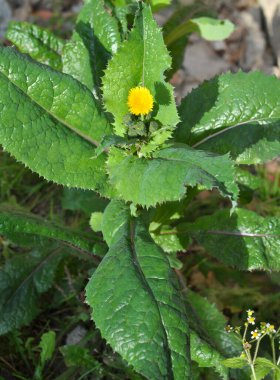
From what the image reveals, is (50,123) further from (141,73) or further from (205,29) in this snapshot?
(205,29)

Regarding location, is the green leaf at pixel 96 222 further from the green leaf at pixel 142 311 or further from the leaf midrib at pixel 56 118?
the green leaf at pixel 142 311

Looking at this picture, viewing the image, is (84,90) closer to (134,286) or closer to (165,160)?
(165,160)

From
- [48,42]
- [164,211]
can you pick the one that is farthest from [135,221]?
[48,42]

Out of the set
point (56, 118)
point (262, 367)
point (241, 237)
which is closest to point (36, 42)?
point (56, 118)

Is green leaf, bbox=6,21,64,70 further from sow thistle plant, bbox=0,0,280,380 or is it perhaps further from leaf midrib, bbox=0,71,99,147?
leaf midrib, bbox=0,71,99,147

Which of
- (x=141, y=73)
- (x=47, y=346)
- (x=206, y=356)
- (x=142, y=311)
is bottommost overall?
(x=47, y=346)

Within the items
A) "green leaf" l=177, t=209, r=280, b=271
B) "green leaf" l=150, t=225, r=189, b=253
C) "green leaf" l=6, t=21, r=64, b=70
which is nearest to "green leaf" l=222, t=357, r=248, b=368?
"green leaf" l=177, t=209, r=280, b=271

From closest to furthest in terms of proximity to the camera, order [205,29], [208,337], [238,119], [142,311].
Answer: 1. [142,311]
2. [208,337]
3. [238,119]
4. [205,29]
